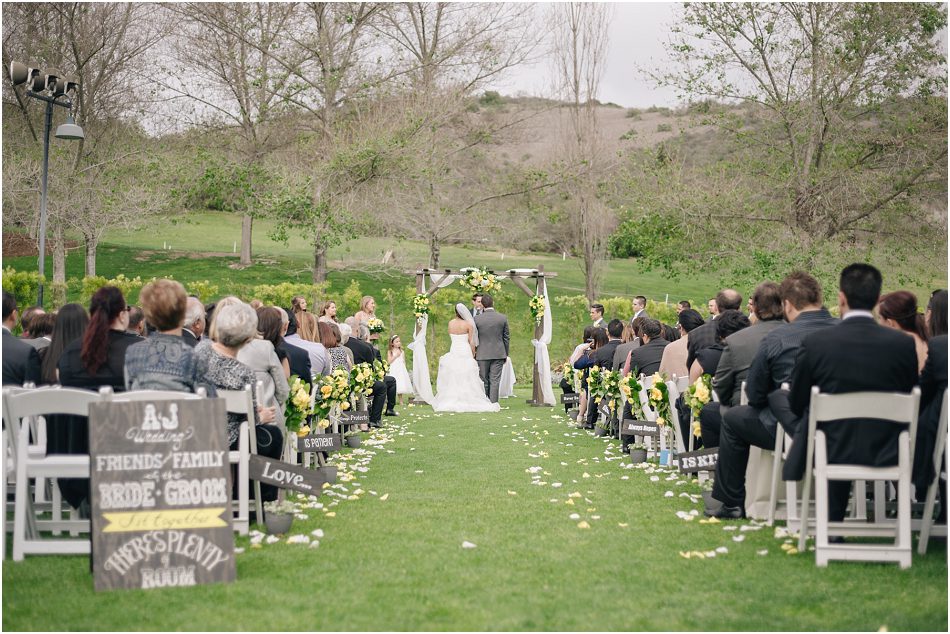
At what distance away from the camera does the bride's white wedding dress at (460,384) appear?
17.8 metres

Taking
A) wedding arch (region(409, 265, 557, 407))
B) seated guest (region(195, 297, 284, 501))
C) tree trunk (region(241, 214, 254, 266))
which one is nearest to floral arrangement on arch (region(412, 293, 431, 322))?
wedding arch (region(409, 265, 557, 407))

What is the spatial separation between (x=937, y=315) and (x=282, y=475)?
179 inches

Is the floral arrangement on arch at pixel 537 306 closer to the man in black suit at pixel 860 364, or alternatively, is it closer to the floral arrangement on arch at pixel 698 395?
the floral arrangement on arch at pixel 698 395

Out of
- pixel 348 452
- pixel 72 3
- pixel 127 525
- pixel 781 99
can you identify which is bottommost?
pixel 348 452

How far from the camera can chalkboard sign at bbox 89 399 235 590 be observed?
5.04m

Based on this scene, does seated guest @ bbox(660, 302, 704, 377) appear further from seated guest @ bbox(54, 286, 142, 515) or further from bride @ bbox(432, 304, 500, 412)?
bride @ bbox(432, 304, 500, 412)

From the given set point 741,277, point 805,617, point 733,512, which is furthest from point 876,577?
point 741,277

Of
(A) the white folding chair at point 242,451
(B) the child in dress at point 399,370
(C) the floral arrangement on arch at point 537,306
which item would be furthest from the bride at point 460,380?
(A) the white folding chair at point 242,451

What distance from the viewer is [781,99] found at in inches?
1046

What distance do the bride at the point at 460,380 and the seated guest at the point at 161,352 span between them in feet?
39.2

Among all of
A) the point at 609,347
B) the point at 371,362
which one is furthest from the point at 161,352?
the point at 609,347

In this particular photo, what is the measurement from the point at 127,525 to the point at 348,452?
648 centimetres

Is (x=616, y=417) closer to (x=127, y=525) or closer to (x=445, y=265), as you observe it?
(x=127, y=525)

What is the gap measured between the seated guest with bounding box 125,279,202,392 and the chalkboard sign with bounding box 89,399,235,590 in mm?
570
